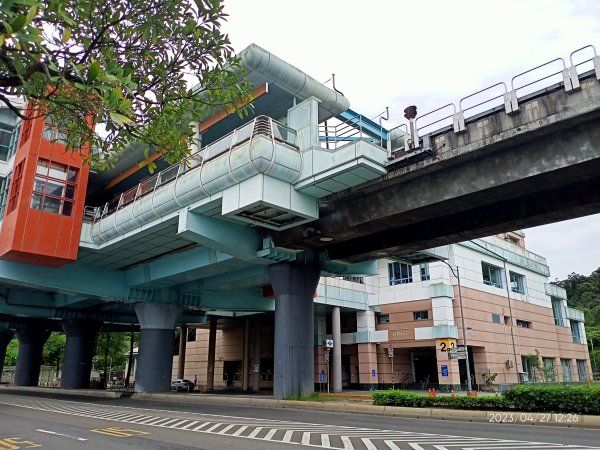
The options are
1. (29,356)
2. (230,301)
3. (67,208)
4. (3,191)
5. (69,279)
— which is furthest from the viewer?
(29,356)

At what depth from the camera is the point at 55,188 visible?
26.8 metres

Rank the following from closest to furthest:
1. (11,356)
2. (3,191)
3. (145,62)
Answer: (145,62)
(3,191)
(11,356)

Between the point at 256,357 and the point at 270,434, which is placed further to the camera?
the point at 256,357

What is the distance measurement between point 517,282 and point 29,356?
5235 centimetres

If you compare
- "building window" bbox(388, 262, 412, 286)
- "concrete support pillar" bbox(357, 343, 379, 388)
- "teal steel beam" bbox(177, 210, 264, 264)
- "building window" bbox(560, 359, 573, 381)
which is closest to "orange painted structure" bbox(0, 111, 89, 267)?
"teal steel beam" bbox(177, 210, 264, 264)

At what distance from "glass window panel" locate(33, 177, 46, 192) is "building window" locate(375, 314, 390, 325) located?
29.8 meters

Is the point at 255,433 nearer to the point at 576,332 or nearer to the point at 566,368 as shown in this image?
the point at 566,368

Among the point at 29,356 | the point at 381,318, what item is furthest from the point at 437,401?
the point at 29,356

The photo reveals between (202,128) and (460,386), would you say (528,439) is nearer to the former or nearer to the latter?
(202,128)

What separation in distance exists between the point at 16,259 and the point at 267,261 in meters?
13.3

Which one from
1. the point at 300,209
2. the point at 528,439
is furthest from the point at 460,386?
the point at 528,439

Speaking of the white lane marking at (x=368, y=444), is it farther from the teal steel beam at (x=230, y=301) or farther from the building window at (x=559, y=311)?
the building window at (x=559, y=311)

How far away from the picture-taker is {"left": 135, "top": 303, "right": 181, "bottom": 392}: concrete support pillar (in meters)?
33.6

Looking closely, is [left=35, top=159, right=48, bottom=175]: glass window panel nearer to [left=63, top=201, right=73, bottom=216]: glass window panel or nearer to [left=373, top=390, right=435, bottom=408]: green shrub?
[left=63, top=201, right=73, bottom=216]: glass window panel
